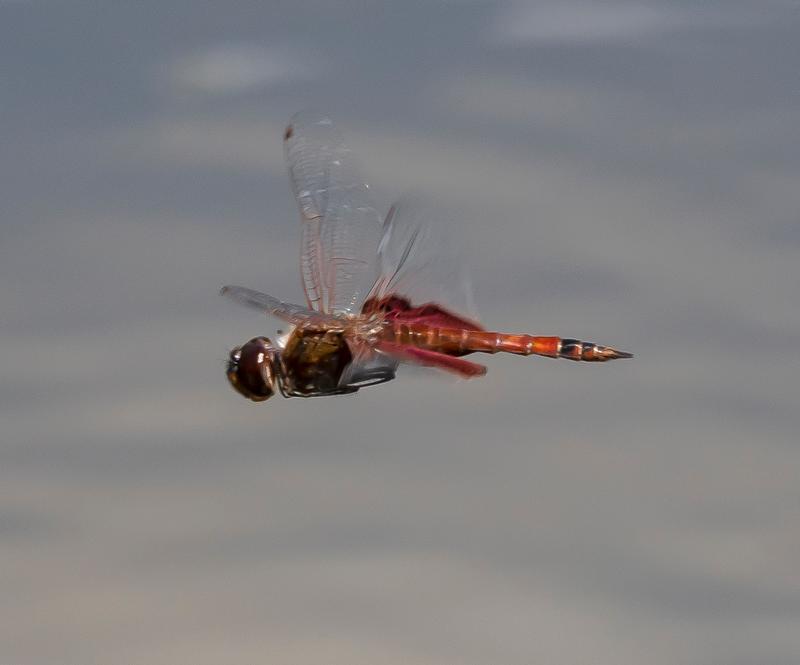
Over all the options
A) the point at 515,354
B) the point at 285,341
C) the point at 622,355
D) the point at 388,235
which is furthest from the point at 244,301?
the point at 622,355

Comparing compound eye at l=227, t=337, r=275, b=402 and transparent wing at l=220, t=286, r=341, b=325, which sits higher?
transparent wing at l=220, t=286, r=341, b=325

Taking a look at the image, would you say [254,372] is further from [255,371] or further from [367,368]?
[367,368]

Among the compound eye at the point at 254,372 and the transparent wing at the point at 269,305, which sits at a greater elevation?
the transparent wing at the point at 269,305

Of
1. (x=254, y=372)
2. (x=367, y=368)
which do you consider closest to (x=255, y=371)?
(x=254, y=372)
